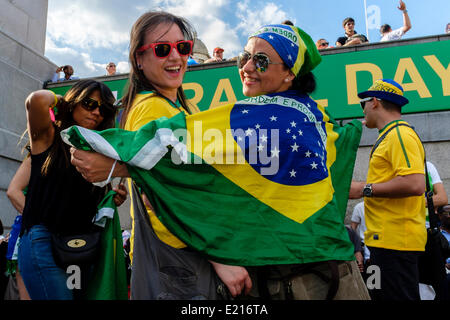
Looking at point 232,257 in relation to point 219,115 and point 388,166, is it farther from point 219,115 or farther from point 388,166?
point 388,166

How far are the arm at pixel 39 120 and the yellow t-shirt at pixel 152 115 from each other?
2.81ft

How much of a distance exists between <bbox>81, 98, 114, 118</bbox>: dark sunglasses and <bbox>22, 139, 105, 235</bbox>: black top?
42cm

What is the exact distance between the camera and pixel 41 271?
2332 millimetres

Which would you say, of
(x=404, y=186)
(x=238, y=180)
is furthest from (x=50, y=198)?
(x=404, y=186)

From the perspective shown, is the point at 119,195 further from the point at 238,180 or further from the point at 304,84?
the point at 304,84

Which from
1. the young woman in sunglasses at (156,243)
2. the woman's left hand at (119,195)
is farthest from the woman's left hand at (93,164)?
the woman's left hand at (119,195)

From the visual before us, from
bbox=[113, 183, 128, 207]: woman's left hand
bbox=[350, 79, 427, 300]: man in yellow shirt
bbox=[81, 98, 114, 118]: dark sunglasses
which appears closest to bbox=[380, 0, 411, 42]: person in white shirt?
bbox=[350, 79, 427, 300]: man in yellow shirt

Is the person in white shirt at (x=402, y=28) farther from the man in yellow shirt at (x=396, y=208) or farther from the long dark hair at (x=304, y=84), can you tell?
the long dark hair at (x=304, y=84)

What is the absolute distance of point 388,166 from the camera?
3.18m

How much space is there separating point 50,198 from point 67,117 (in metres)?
0.62

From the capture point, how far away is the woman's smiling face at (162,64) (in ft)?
7.23

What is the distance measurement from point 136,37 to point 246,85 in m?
0.73

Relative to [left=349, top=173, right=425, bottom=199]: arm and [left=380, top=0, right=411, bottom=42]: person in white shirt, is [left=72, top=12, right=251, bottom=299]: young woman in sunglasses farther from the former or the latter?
[left=380, top=0, right=411, bottom=42]: person in white shirt
